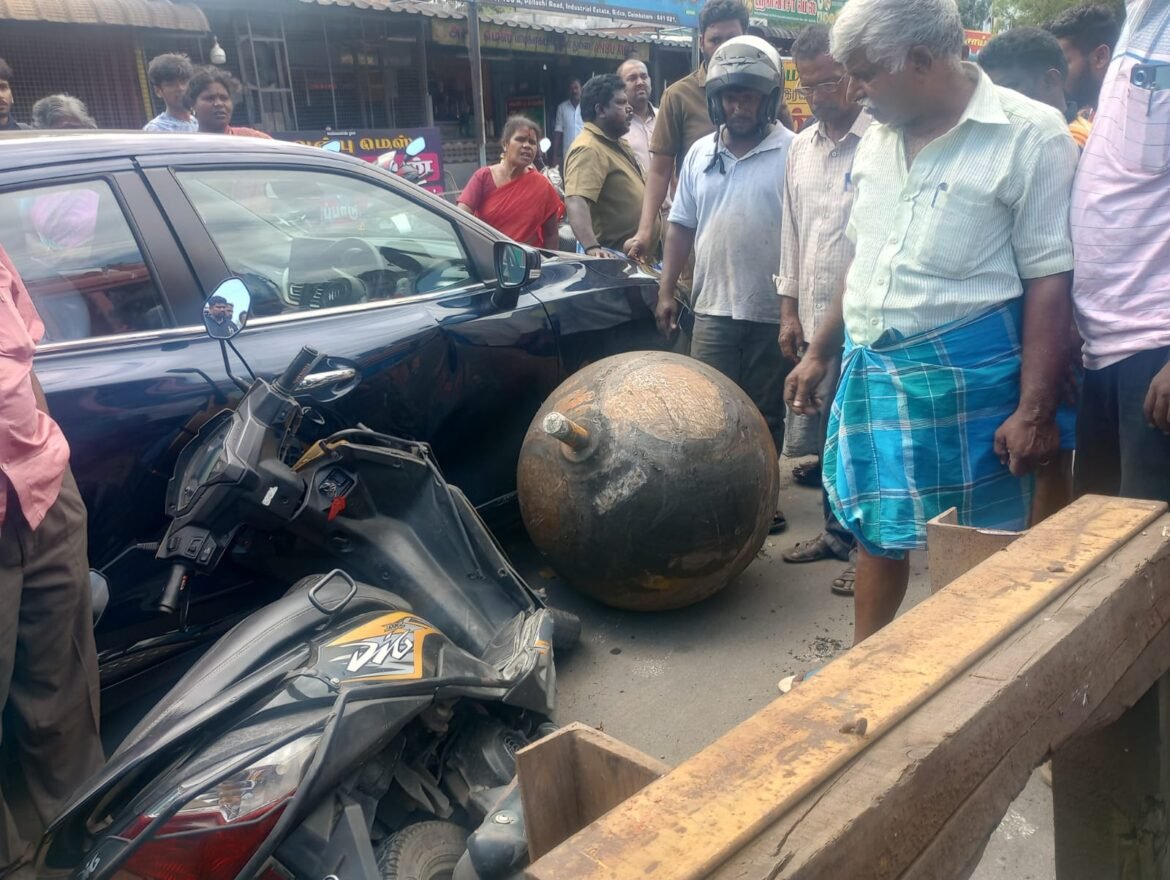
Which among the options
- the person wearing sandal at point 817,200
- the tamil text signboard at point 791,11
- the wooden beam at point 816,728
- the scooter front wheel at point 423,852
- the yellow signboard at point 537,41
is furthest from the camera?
the tamil text signboard at point 791,11

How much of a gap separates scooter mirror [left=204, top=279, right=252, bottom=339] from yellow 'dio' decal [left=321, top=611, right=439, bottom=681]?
31.2 inches

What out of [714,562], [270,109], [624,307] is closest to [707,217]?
[624,307]

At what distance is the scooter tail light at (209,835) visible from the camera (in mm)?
1651

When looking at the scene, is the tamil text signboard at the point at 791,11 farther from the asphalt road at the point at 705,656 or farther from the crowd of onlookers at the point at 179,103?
the asphalt road at the point at 705,656

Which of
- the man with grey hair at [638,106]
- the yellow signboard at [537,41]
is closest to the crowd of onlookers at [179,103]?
the man with grey hair at [638,106]

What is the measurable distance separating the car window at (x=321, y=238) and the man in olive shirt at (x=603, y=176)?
70.4 inches

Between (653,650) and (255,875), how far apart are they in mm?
1898

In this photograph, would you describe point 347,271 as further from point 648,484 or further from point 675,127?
point 675,127

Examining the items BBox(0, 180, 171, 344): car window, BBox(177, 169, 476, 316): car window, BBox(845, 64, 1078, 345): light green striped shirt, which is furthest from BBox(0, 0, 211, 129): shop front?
BBox(845, 64, 1078, 345): light green striped shirt

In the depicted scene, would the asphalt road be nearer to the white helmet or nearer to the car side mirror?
the car side mirror

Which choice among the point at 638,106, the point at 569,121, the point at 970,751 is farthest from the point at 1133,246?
the point at 569,121

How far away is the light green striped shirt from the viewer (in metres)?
2.22

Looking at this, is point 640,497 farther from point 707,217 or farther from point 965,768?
point 965,768

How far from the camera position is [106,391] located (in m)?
2.50
